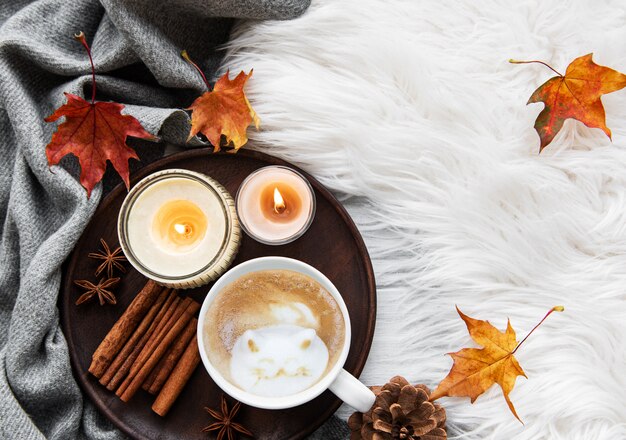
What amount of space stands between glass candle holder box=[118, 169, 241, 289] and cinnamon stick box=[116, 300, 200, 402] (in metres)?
0.06

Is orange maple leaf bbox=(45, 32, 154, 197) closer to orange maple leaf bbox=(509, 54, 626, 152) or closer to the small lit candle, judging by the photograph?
the small lit candle

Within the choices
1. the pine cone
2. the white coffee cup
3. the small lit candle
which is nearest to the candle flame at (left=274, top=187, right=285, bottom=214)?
the small lit candle

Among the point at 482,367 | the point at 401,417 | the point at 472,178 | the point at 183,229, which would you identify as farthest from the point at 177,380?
the point at 472,178

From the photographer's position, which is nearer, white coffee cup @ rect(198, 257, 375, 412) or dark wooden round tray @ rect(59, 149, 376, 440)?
white coffee cup @ rect(198, 257, 375, 412)

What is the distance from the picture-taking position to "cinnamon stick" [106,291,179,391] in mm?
1001

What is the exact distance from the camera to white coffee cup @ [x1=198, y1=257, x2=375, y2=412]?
0.88 m

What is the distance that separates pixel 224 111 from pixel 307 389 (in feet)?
1.64

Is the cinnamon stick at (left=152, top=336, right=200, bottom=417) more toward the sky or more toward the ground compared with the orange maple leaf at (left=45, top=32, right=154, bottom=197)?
more toward the ground

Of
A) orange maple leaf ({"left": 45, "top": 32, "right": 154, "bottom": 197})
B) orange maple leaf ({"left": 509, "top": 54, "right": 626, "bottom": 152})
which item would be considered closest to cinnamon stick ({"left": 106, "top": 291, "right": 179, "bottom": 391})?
orange maple leaf ({"left": 45, "top": 32, "right": 154, "bottom": 197})

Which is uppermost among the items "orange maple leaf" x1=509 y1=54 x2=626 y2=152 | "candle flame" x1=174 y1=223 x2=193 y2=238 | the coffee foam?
"orange maple leaf" x1=509 y1=54 x2=626 y2=152

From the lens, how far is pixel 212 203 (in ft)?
3.22

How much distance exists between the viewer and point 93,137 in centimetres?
101

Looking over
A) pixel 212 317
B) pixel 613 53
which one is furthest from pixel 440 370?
pixel 613 53

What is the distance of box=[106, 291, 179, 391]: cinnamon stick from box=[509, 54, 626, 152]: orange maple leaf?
69 centimetres
